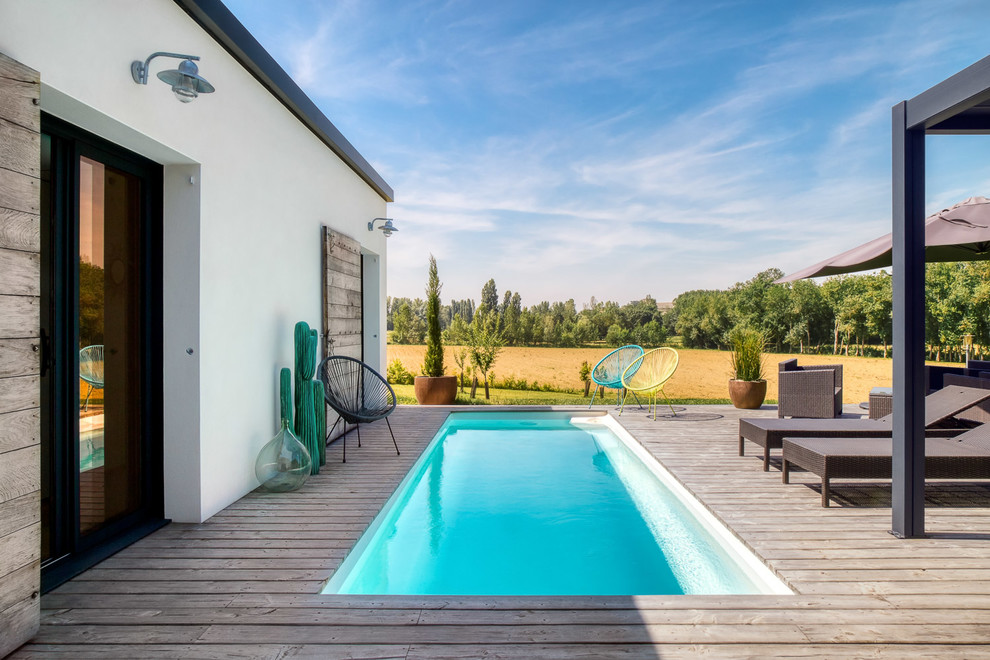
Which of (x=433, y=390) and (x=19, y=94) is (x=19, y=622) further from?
(x=433, y=390)

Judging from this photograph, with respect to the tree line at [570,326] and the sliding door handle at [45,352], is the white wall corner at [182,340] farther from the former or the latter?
the tree line at [570,326]

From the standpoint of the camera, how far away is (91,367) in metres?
2.76

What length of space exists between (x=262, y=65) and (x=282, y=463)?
2916 millimetres

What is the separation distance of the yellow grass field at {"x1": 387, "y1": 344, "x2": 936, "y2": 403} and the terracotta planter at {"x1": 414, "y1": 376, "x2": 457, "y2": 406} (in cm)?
305

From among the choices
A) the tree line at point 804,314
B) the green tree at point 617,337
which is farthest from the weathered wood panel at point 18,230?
the tree line at point 804,314

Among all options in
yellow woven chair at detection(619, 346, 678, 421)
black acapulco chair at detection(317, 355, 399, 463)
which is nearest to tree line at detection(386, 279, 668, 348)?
yellow woven chair at detection(619, 346, 678, 421)

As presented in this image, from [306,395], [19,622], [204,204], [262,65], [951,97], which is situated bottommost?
[19,622]

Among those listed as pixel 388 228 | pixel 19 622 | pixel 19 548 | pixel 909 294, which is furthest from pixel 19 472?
pixel 388 228

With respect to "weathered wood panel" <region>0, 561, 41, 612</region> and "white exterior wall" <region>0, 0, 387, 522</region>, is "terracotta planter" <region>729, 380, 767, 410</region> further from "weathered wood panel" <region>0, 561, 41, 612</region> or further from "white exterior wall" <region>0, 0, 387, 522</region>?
"weathered wood panel" <region>0, 561, 41, 612</region>

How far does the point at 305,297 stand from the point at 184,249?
1875 mm

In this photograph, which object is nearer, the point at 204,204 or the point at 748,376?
the point at 204,204

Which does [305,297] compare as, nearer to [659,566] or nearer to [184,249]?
[184,249]

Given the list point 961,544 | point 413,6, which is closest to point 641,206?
point 413,6

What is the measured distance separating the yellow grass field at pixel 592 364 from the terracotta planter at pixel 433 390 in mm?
3046
